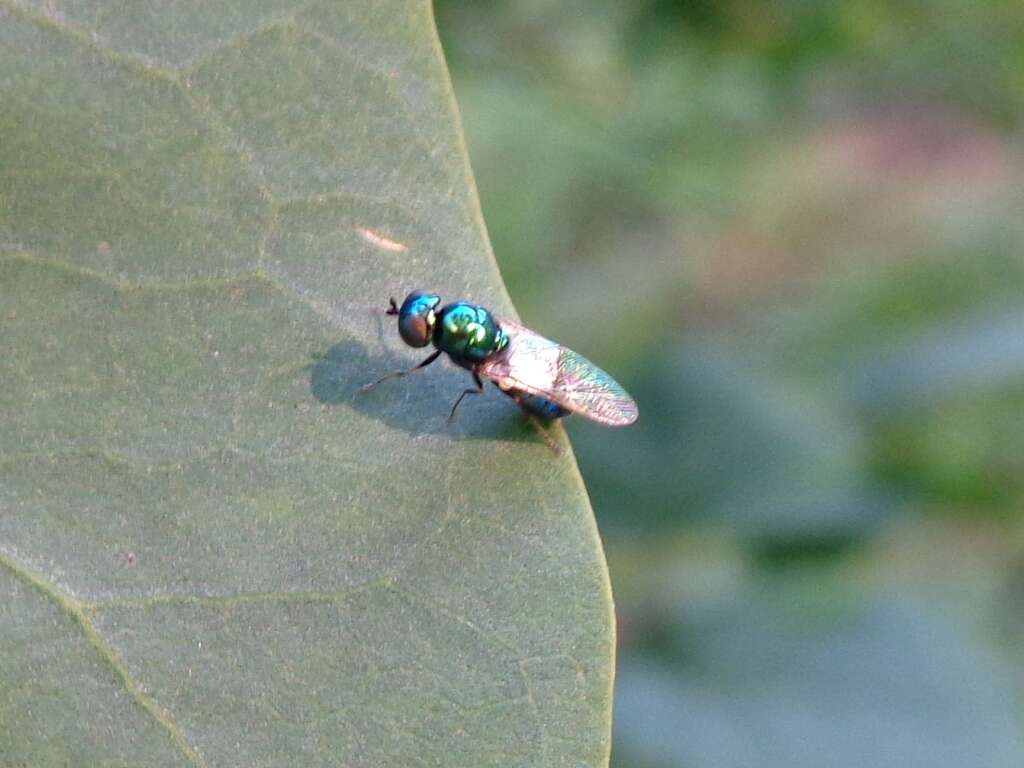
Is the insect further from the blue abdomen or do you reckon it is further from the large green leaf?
the large green leaf

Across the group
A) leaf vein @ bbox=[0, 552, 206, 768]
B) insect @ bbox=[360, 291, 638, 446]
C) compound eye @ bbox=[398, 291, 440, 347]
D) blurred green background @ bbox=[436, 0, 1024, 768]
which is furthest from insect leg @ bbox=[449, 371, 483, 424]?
blurred green background @ bbox=[436, 0, 1024, 768]

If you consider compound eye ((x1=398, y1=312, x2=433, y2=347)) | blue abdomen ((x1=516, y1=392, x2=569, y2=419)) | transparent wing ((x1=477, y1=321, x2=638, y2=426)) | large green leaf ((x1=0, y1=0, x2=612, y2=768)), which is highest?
transparent wing ((x1=477, y1=321, x2=638, y2=426))

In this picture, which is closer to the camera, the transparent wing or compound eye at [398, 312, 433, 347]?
compound eye at [398, 312, 433, 347]

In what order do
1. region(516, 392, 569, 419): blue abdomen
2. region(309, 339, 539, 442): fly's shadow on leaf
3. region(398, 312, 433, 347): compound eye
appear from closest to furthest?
region(309, 339, 539, 442): fly's shadow on leaf → region(398, 312, 433, 347): compound eye → region(516, 392, 569, 419): blue abdomen

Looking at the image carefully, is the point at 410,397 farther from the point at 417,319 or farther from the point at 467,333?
the point at 467,333

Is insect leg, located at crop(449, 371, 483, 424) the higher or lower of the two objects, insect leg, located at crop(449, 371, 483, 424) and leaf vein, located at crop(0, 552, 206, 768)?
the higher

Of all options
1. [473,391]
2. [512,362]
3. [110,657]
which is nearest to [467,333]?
[473,391]
